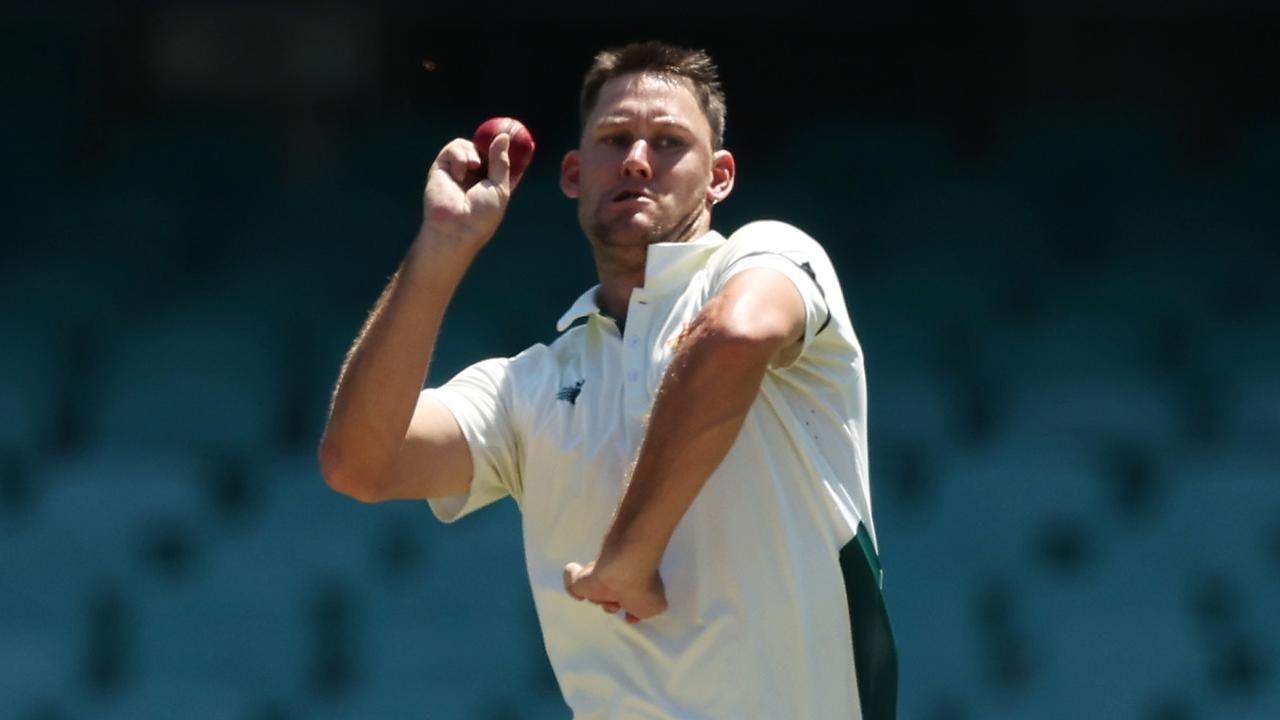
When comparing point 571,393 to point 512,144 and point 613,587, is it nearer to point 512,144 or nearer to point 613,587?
point 512,144

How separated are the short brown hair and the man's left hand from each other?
877 mm

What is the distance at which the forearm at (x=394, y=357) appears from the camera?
244cm

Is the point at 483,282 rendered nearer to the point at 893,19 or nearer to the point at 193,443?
the point at 193,443

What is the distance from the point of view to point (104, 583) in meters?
5.64

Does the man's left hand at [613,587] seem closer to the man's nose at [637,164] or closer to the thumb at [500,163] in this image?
the thumb at [500,163]

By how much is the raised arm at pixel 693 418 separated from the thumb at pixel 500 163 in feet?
1.62

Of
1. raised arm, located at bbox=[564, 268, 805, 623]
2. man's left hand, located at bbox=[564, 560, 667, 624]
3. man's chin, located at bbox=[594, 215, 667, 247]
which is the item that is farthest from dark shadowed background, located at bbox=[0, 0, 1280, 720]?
raised arm, located at bbox=[564, 268, 805, 623]

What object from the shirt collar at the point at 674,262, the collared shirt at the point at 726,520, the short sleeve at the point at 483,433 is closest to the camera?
the collared shirt at the point at 726,520

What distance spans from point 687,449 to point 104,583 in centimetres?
403

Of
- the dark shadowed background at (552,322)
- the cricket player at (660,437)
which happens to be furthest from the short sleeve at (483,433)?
the dark shadowed background at (552,322)

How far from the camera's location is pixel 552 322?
6137mm

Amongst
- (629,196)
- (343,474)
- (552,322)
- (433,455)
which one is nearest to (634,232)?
(629,196)

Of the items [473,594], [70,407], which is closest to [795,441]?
[473,594]

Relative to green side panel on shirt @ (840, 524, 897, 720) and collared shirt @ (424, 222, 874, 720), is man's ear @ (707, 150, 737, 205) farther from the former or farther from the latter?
green side panel on shirt @ (840, 524, 897, 720)
